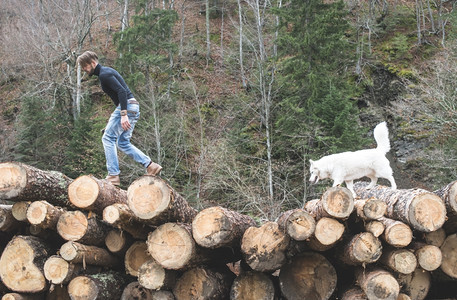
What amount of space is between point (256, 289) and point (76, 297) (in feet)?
6.21

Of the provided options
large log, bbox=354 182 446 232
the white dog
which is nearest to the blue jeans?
the white dog

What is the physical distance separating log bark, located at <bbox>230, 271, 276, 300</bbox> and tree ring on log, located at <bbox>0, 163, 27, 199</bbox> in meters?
2.46

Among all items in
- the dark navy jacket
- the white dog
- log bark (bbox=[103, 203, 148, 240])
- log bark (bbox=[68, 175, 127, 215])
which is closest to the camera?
log bark (bbox=[103, 203, 148, 240])

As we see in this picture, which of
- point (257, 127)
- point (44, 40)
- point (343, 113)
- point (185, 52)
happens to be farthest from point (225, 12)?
point (343, 113)

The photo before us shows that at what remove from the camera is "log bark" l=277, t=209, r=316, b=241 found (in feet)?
12.0

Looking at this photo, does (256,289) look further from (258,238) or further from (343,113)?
(343,113)

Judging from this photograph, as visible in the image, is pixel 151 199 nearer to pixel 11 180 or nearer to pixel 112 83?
pixel 11 180

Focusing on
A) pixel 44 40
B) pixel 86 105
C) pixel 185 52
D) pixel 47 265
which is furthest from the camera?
pixel 185 52

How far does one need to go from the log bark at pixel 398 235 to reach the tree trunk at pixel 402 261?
0.12 metres

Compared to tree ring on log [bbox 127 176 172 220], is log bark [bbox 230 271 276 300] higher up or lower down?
lower down

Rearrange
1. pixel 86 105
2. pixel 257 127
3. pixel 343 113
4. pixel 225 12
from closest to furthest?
pixel 343 113 → pixel 257 127 → pixel 86 105 → pixel 225 12

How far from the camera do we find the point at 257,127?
65.0ft

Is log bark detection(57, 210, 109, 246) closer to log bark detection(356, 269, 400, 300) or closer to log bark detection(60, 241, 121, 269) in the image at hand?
log bark detection(60, 241, 121, 269)

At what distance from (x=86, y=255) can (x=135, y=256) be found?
0.55 meters
